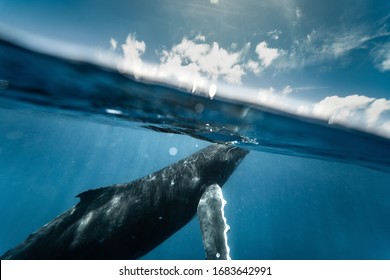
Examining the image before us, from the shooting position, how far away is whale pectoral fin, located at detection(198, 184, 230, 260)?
5.61 metres

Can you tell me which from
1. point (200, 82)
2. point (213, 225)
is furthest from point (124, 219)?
point (200, 82)

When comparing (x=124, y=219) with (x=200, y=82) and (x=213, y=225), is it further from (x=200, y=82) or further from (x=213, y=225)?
(x=200, y=82)

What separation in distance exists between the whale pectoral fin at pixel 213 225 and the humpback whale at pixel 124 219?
669 millimetres

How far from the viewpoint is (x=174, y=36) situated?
6.35m

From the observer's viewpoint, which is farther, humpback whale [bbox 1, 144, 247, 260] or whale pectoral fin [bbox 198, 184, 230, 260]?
humpback whale [bbox 1, 144, 247, 260]

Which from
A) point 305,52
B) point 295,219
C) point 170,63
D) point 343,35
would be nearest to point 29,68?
point 170,63

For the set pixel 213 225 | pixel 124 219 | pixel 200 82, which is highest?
pixel 200 82

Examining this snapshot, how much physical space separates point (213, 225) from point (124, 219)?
2.35 m

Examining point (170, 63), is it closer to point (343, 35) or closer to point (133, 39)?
point (133, 39)

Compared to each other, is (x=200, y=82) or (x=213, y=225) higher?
(x=200, y=82)

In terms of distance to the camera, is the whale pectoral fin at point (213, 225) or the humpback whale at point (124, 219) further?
the humpback whale at point (124, 219)

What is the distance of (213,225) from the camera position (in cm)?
618

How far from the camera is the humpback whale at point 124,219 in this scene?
5.98 m

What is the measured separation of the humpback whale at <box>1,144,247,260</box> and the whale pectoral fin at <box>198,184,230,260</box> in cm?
67
